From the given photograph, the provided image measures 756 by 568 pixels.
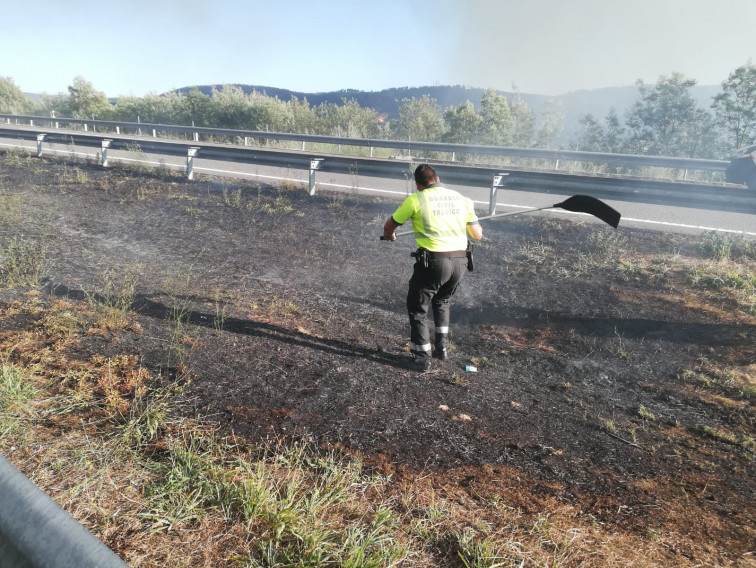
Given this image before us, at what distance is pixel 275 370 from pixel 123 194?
8.29 metres

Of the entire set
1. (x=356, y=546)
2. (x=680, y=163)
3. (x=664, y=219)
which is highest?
(x=680, y=163)

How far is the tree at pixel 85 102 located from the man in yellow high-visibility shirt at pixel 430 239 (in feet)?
113

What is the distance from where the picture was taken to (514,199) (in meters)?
12.0

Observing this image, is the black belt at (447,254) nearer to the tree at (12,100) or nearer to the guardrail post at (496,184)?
the guardrail post at (496,184)

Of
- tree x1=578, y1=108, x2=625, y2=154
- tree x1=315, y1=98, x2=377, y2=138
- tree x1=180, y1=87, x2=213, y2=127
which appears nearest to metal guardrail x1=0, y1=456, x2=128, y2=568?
tree x1=315, y1=98, x2=377, y2=138

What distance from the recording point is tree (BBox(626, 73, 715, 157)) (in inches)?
894

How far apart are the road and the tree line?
9434mm

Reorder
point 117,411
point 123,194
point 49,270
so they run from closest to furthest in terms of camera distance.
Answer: point 117,411 < point 49,270 < point 123,194

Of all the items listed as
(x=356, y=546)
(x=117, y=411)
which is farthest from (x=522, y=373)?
(x=117, y=411)

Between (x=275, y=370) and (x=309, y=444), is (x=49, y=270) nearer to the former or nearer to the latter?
(x=275, y=370)

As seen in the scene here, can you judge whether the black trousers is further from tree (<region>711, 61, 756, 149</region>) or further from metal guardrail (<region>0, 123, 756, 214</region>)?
tree (<region>711, 61, 756, 149</region>)

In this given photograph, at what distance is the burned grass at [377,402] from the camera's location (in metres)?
2.38

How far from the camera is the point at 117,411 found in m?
3.16

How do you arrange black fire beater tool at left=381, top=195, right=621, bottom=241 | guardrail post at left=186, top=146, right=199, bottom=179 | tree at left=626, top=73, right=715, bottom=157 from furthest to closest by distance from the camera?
tree at left=626, top=73, right=715, bottom=157, guardrail post at left=186, top=146, right=199, bottom=179, black fire beater tool at left=381, top=195, right=621, bottom=241
